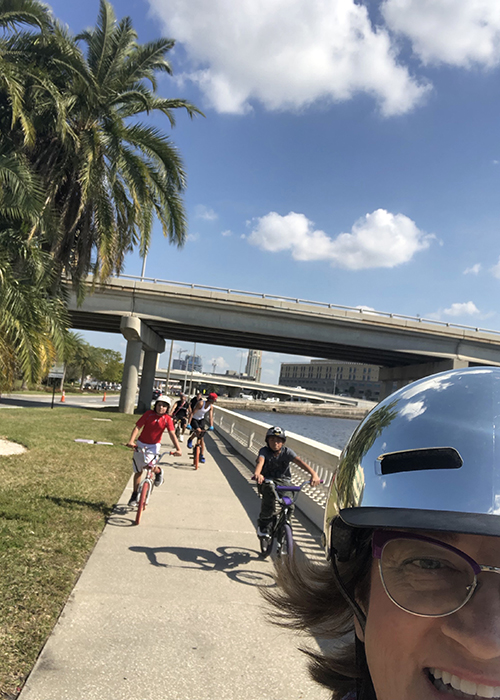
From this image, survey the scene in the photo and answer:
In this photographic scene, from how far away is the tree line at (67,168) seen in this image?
11.0 m

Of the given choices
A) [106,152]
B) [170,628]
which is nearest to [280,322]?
[106,152]

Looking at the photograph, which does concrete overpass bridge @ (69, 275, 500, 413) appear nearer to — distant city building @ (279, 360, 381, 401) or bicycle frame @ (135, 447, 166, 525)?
bicycle frame @ (135, 447, 166, 525)

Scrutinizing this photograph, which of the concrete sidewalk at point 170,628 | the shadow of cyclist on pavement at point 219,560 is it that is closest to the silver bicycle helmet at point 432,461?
the concrete sidewalk at point 170,628

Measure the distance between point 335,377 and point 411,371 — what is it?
275 ft

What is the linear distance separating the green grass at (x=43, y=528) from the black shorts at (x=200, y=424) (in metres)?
1.84

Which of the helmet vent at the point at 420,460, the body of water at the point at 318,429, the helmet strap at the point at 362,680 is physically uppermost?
the helmet vent at the point at 420,460

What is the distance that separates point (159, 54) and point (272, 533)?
539 inches

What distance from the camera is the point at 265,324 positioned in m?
33.8

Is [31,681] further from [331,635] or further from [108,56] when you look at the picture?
[108,56]

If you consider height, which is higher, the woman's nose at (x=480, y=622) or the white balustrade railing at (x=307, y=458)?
the woman's nose at (x=480, y=622)

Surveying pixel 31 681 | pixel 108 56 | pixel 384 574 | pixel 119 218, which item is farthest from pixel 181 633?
pixel 108 56

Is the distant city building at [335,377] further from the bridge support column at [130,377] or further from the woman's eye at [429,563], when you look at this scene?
the woman's eye at [429,563]

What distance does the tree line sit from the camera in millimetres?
10969

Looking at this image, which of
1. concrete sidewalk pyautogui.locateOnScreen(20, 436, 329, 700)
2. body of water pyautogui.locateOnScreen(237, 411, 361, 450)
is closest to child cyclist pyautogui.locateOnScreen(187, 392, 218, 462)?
concrete sidewalk pyautogui.locateOnScreen(20, 436, 329, 700)
